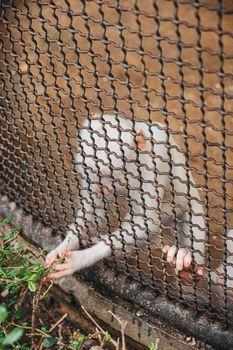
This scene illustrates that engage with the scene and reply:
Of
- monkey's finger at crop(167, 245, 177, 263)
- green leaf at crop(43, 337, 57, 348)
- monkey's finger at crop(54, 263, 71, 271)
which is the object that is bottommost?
green leaf at crop(43, 337, 57, 348)

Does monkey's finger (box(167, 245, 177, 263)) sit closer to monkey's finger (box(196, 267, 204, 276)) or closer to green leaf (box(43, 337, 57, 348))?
monkey's finger (box(196, 267, 204, 276))

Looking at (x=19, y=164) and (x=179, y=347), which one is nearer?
(x=179, y=347)

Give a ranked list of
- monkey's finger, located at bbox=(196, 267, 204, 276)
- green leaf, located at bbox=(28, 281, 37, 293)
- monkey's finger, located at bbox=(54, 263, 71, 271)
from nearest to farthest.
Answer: green leaf, located at bbox=(28, 281, 37, 293)
monkey's finger, located at bbox=(196, 267, 204, 276)
monkey's finger, located at bbox=(54, 263, 71, 271)

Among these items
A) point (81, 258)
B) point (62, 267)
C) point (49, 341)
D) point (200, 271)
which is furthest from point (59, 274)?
point (200, 271)

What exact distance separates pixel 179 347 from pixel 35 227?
1.08 meters

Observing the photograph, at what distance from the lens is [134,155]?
9.73 ft

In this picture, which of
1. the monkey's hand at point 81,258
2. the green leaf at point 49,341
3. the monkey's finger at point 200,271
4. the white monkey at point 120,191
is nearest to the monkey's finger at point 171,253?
the white monkey at point 120,191

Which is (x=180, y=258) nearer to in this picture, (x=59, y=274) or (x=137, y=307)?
(x=137, y=307)

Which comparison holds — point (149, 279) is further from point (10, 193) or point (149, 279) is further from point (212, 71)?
point (212, 71)

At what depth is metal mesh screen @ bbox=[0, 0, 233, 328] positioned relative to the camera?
225cm

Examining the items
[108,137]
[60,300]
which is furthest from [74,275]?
[108,137]

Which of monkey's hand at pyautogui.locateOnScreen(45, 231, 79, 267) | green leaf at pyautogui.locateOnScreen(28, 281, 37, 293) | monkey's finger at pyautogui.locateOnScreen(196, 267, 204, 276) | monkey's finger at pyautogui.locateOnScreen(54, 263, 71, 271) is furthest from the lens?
monkey's hand at pyautogui.locateOnScreen(45, 231, 79, 267)

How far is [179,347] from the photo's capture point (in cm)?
276

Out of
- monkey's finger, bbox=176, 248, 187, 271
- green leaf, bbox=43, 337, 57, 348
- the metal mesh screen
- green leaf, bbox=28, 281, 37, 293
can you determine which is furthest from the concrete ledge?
green leaf, bbox=28, 281, 37, 293
